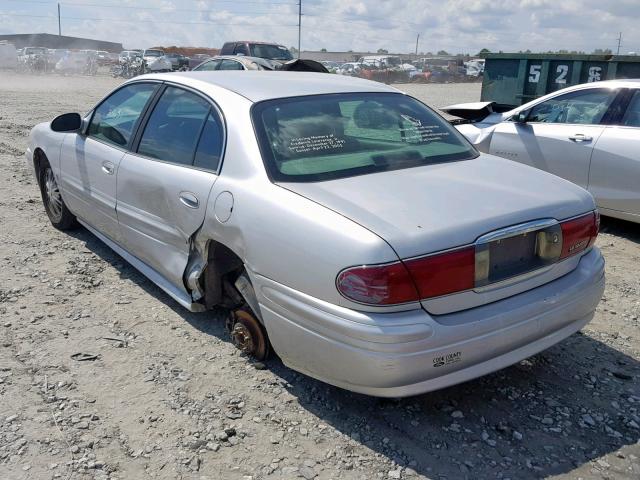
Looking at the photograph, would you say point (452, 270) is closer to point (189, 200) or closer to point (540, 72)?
point (189, 200)

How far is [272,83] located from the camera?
12.8 feet

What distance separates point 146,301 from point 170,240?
2.77ft

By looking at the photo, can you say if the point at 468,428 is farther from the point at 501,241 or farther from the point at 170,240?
the point at 170,240

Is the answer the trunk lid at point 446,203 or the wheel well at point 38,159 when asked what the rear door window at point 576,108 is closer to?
the trunk lid at point 446,203

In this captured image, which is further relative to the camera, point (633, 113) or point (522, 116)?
point (522, 116)

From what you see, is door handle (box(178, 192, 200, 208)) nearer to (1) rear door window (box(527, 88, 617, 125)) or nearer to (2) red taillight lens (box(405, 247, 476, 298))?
(2) red taillight lens (box(405, 247, 476, 298))

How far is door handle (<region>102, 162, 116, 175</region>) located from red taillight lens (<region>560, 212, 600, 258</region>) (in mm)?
2986

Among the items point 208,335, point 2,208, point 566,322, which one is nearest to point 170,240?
point 208,335

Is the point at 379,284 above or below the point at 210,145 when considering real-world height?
below

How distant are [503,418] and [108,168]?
3099mm

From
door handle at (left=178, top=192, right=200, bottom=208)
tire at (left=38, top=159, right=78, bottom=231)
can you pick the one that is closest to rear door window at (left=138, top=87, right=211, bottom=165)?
door handle at (left=178, top=192, right=200, bottom=208)

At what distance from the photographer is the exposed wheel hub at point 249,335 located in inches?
137

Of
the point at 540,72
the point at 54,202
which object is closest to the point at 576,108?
the point at 540,72

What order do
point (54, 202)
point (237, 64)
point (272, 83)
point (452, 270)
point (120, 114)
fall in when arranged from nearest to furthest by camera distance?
point (452, 270) → point (272, 83) → point (120, 114) → point (54, 202) → point (237, 64)
